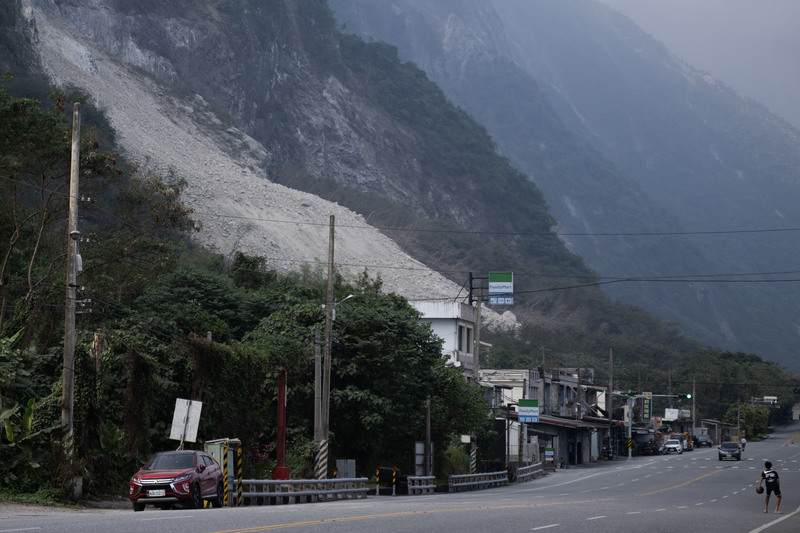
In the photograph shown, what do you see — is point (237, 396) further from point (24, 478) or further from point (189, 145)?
point (189, 145)

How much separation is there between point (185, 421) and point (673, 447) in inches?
3421

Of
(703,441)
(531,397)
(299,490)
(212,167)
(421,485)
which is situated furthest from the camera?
(212,167)

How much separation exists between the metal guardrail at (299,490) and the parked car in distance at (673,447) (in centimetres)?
7470

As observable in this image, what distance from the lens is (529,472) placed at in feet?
210

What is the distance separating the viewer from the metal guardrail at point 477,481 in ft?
163

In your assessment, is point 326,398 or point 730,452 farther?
point 730,452

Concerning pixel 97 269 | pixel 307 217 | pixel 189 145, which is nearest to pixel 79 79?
pixel 189 145

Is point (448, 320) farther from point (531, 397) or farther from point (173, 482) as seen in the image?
point (173, 482)

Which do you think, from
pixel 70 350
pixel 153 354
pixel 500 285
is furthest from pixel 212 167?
pixel 70 350

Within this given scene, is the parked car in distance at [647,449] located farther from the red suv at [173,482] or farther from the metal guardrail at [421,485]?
the red suv at [173,482]

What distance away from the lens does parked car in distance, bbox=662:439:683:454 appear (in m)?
108

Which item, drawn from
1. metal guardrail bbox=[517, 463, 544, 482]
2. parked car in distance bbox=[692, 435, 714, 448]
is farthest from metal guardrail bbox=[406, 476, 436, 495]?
parked car in distance bbox=[692, 435, 714, 448]

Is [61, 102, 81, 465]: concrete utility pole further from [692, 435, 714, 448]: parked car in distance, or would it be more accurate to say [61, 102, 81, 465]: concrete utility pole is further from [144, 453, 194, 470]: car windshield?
[692, 435, 714, 448]: parked car in distance

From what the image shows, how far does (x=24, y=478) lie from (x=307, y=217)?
127447 millimetres
